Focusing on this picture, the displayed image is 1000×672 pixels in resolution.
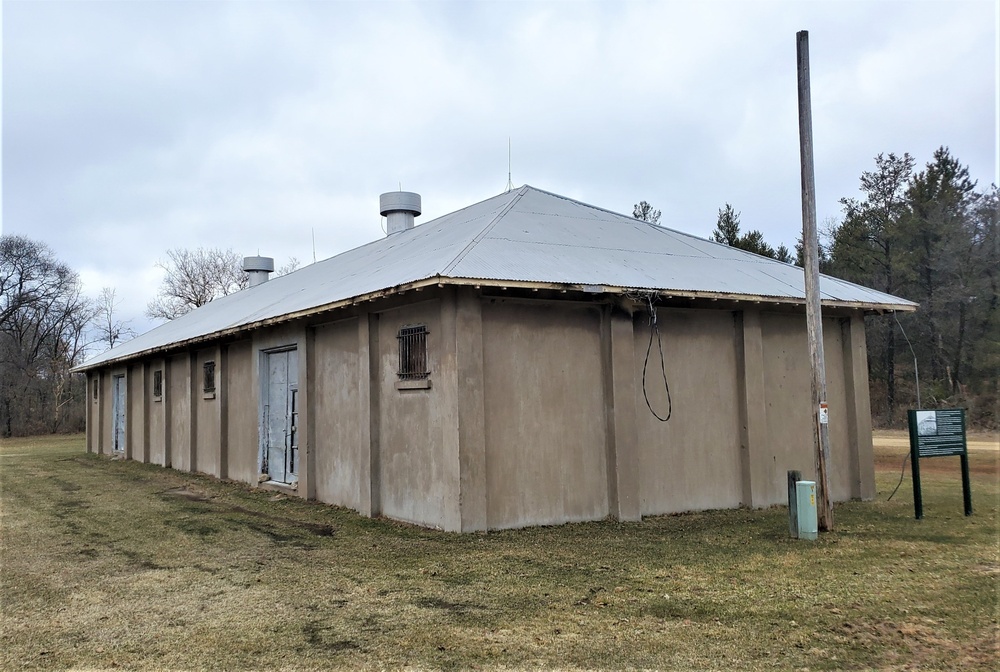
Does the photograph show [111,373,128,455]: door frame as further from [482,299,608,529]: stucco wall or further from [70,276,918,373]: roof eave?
[482,299,608,529]: stucco wall

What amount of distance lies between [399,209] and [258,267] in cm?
1149

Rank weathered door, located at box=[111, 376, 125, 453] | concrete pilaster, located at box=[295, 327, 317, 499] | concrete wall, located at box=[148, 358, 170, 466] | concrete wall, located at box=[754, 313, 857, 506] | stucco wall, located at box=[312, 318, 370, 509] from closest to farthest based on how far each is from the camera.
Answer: stucco wall, located at box=[312, 318, 370, 509]
concrete wall, located at box=[754, 313, 857, 506]
concrete pilaster, located at box=[295, 327, 317, 499]
concrete wall, located at box=[148, 358, 170, 466]
weathered door, located at box=[111, 376, 125, 453]

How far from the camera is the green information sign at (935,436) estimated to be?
34.1ft

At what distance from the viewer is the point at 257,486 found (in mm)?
14359

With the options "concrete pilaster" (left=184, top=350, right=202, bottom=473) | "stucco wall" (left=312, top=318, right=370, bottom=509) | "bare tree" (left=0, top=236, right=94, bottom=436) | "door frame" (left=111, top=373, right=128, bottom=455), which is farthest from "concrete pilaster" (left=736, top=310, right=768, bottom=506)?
"bare tree" (left=0, top=236, right=94, bottom=436)

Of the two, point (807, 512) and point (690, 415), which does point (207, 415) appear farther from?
point (807, 512)

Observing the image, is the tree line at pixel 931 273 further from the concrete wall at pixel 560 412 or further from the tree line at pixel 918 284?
the concrete wall at pixel 560 412

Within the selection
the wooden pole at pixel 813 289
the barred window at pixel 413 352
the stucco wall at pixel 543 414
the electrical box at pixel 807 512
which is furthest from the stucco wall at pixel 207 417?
the wooden pole at pixel 813 289

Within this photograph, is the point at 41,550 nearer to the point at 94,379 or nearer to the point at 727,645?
the point at 727,645

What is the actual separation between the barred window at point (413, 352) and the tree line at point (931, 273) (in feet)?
85.1

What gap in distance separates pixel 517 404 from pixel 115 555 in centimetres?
471

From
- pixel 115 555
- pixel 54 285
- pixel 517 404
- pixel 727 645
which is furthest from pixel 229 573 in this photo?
pixel 54 285

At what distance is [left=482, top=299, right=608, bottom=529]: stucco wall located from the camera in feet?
31.3

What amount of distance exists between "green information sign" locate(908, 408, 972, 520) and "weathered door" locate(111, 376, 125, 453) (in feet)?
69.1
